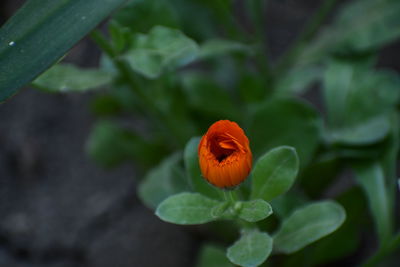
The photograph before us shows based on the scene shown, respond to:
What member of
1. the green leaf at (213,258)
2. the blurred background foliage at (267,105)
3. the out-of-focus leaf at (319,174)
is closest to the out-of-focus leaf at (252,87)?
the blurred background foliage at (267,105)

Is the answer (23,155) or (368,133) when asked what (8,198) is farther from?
(368,133)

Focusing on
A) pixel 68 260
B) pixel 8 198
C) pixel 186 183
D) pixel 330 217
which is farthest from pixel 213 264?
pixel 8 198

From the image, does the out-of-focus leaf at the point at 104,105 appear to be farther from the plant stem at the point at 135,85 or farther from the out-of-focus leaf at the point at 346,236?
the out-of-focus leaf at the point at 346,236

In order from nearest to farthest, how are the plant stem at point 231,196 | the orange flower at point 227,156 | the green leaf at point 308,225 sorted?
the orange flower at point 227,156
the plant stem at point 231,196
the green leaf at point 308,225

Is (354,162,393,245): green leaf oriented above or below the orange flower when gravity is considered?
below

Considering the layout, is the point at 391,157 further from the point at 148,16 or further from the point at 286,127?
the point at 148,16

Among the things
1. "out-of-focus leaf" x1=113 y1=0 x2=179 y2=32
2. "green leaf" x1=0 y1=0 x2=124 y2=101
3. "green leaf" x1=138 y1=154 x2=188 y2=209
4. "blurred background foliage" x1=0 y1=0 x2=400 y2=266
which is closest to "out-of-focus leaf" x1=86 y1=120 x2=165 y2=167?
"blurred background foliage" x1=0 y1=0 x2=400 y2=266

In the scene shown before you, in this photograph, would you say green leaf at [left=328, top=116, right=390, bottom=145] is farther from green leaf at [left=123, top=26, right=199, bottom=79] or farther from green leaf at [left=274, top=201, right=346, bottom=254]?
green leaf at [left=123, top=26, right=199, bottom=79]
